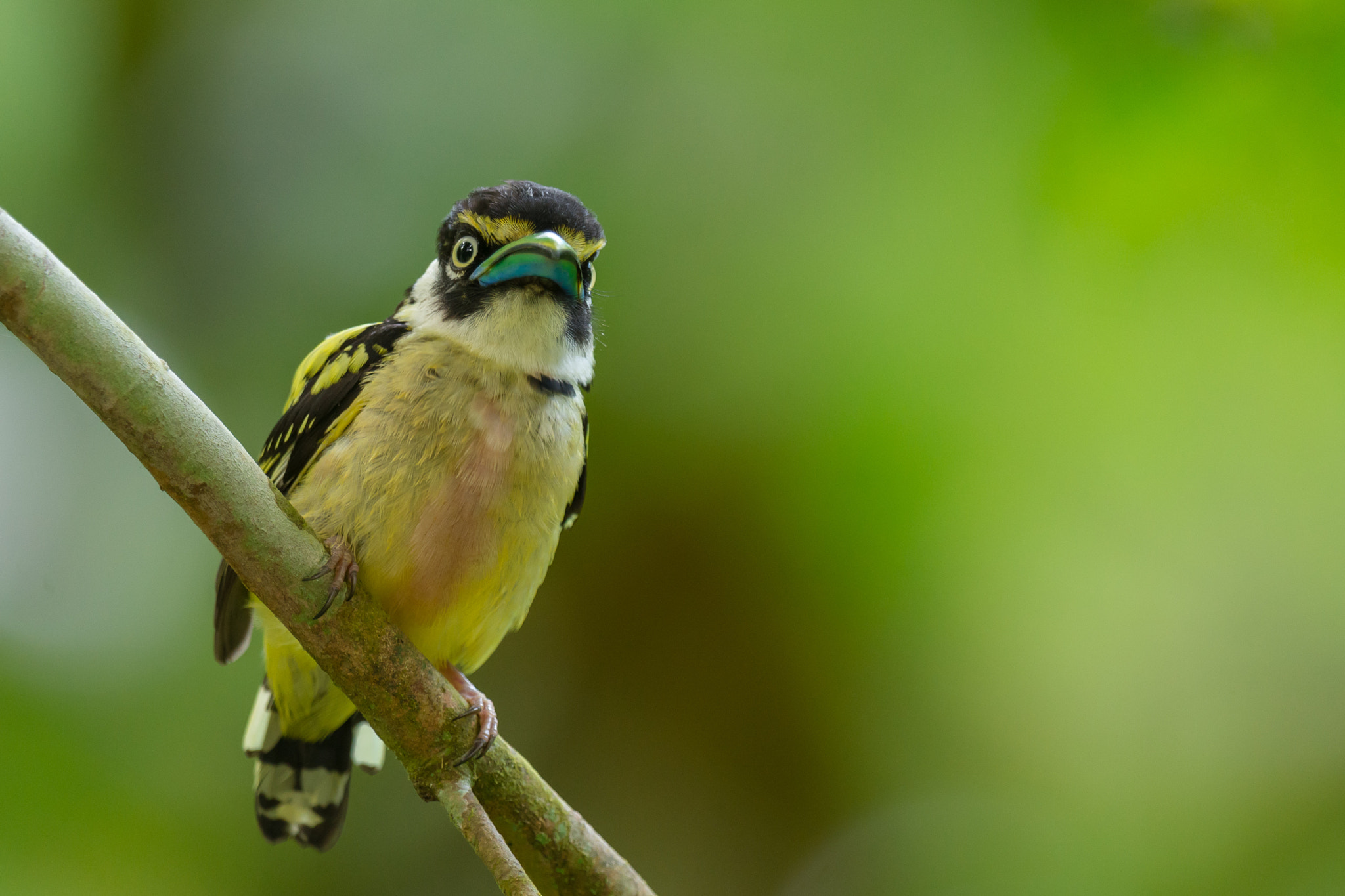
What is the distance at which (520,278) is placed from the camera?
2287 mm

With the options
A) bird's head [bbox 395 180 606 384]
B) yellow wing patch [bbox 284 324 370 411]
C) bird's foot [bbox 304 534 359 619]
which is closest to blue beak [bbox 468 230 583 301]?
bird's head [bbox 395 180 606 384]

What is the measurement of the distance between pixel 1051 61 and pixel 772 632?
2.62 meters

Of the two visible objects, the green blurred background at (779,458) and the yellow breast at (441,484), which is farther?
the green blurred background at (779,458)

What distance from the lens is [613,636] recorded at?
464 cm

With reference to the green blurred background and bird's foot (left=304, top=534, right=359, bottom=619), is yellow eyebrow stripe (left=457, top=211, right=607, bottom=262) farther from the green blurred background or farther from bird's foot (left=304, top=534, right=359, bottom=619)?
the green blurred background

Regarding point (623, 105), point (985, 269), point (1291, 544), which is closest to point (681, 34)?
point (623, 105)

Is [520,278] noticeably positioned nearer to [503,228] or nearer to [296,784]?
[503,228]

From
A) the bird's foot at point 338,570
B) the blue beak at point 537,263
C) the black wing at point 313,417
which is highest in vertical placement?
the blue beak at point 537,263

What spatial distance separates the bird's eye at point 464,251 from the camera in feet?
7.77

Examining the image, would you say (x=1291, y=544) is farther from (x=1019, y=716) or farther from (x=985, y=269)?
(x=985, y=269)

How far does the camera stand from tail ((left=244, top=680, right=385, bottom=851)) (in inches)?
114

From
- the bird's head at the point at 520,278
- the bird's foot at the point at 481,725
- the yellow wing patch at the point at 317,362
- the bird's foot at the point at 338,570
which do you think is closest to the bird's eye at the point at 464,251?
the bird's head at the point at 520,278

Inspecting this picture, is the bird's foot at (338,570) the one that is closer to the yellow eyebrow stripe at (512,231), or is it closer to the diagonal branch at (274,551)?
the diagonal branch at (274,551)

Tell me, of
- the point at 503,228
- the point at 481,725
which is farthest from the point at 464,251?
the point at 481,725
